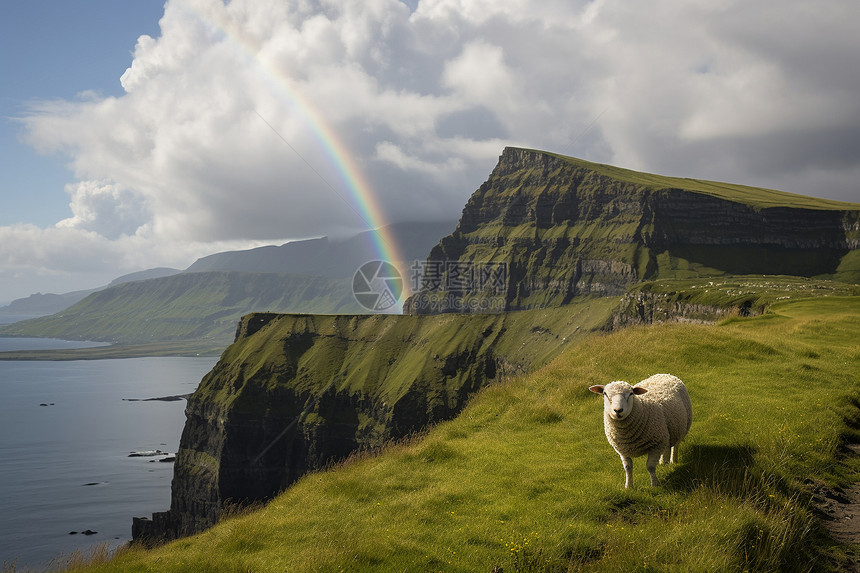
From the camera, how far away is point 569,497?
1304 centimetres

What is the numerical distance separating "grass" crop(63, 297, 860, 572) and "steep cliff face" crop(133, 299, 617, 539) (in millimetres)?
138280

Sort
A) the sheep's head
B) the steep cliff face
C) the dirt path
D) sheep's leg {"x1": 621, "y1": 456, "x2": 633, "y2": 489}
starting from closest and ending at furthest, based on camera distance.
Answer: the dirt path, the sheep's head, sheep's leg {"x1": 621, "y1": 456, "x2": 633, "y2": 489}, the steep cliff face

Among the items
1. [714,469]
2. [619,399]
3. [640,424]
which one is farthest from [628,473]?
[714,469]

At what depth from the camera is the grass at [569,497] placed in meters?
10.4

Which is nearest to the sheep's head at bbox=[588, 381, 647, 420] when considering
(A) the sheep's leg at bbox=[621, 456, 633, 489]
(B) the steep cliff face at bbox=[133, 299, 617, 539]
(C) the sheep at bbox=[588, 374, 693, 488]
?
(C) the sheep at bbox=[588, 374, 693, 488]

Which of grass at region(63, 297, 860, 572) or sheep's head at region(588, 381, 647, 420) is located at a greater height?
sheep's head at region(588, 381, 647, 420)

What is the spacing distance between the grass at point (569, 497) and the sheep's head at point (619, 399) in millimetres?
1852

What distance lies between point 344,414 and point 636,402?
171 m

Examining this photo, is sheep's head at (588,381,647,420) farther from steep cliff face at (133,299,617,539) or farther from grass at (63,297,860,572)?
steep cliff face at (133,299,617,539)

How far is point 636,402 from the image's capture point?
1382cm

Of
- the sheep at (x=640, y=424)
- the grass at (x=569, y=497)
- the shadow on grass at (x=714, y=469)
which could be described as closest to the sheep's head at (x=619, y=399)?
the sheep at (x=640, y=424)

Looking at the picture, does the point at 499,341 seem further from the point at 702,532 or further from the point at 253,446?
the point at 702,532

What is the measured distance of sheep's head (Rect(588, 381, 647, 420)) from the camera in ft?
42.6

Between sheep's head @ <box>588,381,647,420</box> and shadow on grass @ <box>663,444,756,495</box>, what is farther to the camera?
sheep's head @ <box>588,381,647,420</box>
